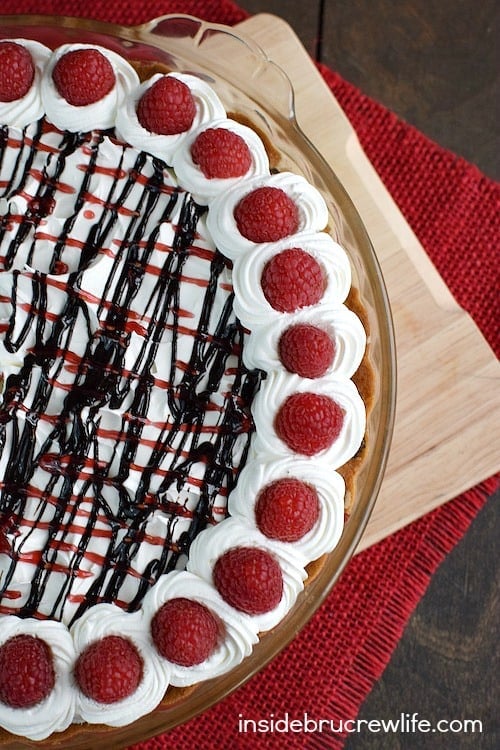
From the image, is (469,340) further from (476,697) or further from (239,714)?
(239,714)

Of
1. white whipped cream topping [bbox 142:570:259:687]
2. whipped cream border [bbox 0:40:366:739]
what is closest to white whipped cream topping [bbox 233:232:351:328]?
whipped cream border [bbox 0:40:366:739]

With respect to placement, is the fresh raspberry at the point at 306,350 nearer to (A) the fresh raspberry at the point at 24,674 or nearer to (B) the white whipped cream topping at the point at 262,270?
(B) the white whipped cream topping at the point at 262,270

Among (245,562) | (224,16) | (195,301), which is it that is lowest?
(245,562)

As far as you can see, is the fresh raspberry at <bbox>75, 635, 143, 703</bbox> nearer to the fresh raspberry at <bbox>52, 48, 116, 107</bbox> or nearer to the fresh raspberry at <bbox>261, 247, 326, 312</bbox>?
the fresh raspberry at <bbox>261, 247, 326, 312</bbox>

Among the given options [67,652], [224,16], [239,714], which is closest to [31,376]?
[67,652]

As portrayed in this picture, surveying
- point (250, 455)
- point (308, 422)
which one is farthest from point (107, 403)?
point (308, 422)
